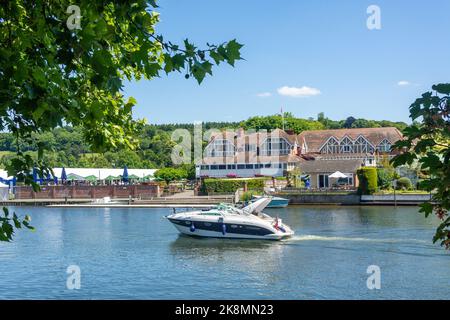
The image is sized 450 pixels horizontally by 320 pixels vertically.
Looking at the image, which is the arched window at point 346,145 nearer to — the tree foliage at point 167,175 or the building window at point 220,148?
the building window at point 220,148

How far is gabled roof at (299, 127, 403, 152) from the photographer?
316 ft

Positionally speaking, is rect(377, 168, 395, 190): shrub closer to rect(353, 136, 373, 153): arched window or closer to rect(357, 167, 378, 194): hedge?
rect(357, 167, 378, 194): hedge

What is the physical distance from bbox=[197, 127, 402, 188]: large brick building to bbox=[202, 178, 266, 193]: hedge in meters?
11.5

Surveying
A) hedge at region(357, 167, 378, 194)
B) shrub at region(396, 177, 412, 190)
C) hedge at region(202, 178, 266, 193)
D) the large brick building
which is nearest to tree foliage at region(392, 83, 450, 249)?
hedge at region(357, 167, 378, 194)

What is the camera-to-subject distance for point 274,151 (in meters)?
95.3

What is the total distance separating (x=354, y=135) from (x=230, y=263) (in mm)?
72875

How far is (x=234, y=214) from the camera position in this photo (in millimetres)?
39688

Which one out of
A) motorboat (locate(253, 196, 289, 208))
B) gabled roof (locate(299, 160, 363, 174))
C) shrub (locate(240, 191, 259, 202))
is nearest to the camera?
motorboat (locate(253, 196, 289, 208))

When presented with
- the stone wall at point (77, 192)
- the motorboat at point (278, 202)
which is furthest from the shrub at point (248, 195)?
the stone wall at point (77, 192)

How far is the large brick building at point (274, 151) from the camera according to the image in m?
92.2

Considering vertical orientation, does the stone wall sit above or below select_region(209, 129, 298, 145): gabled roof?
below

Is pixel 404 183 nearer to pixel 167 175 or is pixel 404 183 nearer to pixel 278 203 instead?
pixel 278 203

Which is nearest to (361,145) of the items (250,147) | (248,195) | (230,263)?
(250,147)

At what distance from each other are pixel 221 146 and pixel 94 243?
2308 inches
